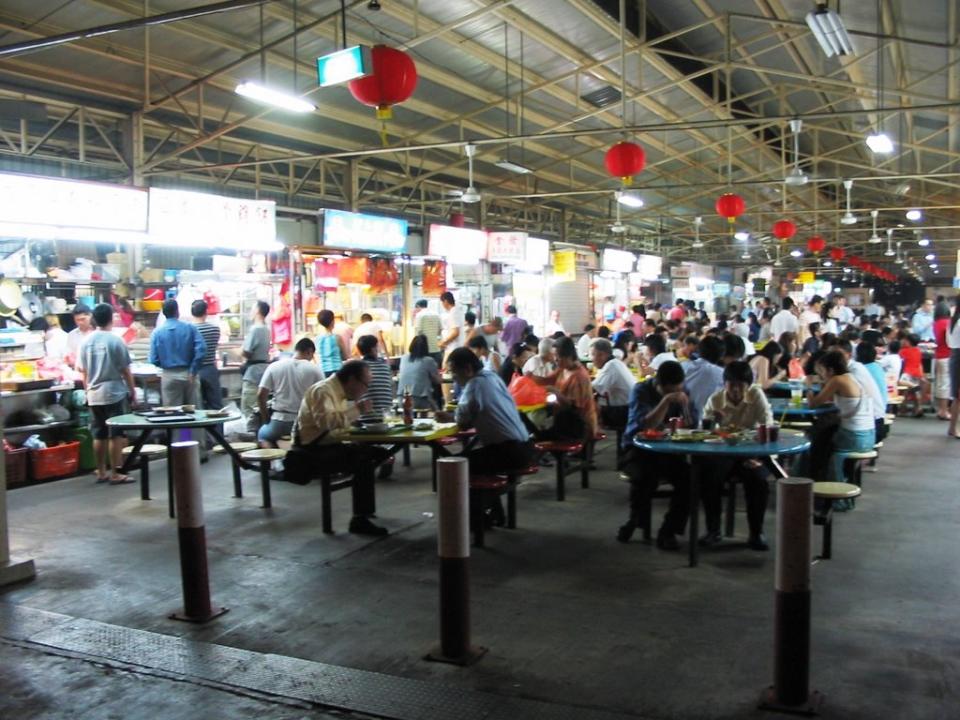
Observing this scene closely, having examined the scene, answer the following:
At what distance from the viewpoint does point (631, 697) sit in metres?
3.55

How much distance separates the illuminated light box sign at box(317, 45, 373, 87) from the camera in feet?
19.1

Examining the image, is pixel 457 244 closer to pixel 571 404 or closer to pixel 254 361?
pixel 254 361

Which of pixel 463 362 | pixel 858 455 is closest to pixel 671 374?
pixel 463 362

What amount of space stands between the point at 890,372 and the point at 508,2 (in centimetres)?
675

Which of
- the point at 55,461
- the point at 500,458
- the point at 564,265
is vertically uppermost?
the point at 564,265

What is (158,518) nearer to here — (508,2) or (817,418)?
(817,418)

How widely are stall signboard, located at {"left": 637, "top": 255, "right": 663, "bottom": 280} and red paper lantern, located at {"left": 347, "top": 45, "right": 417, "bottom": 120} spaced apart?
56.0 ft

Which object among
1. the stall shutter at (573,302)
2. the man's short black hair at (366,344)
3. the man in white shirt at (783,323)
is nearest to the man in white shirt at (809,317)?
the man in white shirt at (783,323)

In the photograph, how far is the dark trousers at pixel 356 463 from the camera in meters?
6.15

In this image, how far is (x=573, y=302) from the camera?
65.7 ft

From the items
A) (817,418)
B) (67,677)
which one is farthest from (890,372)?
(67,677)

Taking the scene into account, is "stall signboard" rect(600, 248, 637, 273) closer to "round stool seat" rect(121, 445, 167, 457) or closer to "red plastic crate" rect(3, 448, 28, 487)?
"round stool seat" rect(121, 445, 167, 457)

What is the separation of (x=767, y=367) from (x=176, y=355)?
20.9 ft

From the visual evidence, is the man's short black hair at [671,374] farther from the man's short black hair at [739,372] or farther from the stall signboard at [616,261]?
the stall signboard at [616,261]
